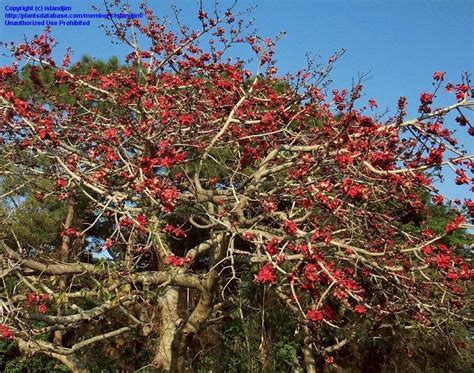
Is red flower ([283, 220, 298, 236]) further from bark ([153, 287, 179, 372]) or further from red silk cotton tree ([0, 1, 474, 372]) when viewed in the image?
bark ([153, 287, 179, 372])

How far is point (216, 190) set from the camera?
15.5 feet

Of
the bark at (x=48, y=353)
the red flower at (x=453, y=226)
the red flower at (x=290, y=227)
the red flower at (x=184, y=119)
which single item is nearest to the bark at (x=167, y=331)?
the bark at (x=48, y=353)

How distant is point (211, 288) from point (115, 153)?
1.48 m

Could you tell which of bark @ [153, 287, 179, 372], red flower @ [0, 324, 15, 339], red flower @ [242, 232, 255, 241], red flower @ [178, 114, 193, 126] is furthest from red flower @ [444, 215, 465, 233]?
red flower @ [0, 324, 15, 339]

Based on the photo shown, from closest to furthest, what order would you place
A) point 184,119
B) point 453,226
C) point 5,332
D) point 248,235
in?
point 453,226, point 5,332, point 248,235, point 184,119

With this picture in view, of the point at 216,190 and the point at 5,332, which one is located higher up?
the point at 216,190

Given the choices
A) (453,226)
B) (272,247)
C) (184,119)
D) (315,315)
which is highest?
(184,119)

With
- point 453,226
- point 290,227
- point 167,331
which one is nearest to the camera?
point 290,227

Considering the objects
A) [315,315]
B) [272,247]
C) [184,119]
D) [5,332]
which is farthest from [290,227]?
[5,332]

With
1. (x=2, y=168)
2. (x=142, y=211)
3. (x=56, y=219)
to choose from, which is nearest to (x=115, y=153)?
(x=142, y=211)

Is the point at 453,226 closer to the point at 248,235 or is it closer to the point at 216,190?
the point at 248,235

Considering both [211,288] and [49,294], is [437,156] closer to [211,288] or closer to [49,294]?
[211,288]

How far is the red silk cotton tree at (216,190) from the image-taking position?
3.38 m

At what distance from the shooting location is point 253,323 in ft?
23.4
